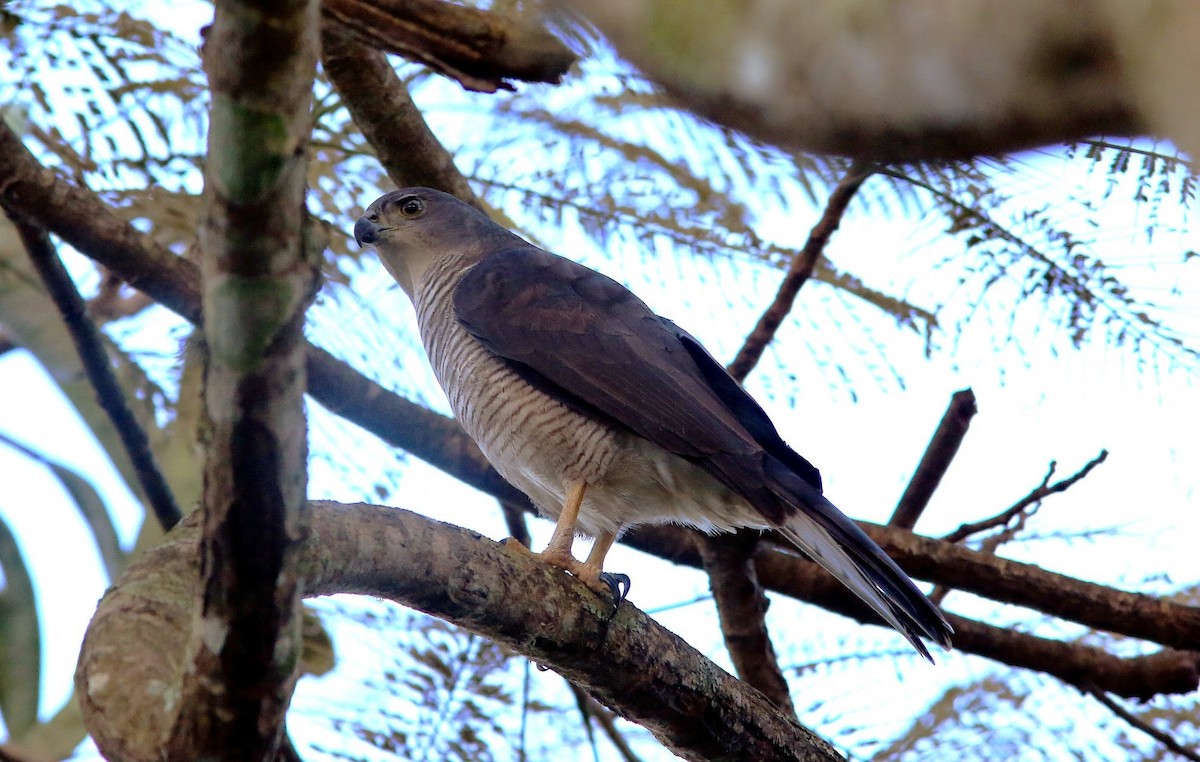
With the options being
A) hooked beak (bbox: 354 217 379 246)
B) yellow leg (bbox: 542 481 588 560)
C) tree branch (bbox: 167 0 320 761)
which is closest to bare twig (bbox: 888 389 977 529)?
yellow leg (bbox: 542 481 588 560)

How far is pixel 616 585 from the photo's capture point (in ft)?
11.9

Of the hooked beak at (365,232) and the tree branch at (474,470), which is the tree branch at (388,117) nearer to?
the hooked beak at (365,232)

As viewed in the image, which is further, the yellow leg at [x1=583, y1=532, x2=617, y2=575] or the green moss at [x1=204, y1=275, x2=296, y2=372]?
the yellow leg at [x1=583, y1=532, x2=617, y2=575]

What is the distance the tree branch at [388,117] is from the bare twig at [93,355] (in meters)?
1.23

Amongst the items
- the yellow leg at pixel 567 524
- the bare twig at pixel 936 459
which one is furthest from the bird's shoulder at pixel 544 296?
the bare twig at pixel 936 459

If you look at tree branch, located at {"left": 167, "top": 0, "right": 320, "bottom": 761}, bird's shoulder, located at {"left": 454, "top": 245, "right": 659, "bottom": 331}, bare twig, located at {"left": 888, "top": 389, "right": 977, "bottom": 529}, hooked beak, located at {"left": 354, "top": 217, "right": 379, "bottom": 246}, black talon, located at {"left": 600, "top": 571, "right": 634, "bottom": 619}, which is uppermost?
hooked beak, located at {"left": 354, "top": 217, "right": 379, "bottom": 246}

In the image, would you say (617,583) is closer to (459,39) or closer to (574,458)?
(574,458)

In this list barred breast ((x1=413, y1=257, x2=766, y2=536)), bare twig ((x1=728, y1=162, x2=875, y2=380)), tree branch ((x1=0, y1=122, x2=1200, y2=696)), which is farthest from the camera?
bare twig ((x1=728, y1=162, x2=875, y2=380))

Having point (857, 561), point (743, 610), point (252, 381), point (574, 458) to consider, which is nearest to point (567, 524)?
point (574, 458)

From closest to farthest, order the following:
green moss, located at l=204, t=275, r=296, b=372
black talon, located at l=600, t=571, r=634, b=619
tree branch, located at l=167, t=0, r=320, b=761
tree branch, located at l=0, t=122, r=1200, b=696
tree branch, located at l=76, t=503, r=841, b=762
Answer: tree branch, located at l=167, t=0, r=320, b=761, green moss, located at l=204, t=275, r=296, b=372, tree branch, located at l=76, t=503, r=841, b=762, black talon, located at l=600, t=571, r=634, b=619, tree branch, located at l=0, t=122, r=1200, b=696

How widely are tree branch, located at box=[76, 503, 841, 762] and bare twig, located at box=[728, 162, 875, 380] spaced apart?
1596mm

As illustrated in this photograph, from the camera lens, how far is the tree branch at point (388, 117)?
436 cm

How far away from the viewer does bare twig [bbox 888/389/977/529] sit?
453cm

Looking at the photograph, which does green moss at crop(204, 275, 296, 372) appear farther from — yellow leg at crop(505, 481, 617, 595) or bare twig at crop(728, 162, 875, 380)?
bare twig at crop(728, 162, 875, 380)
